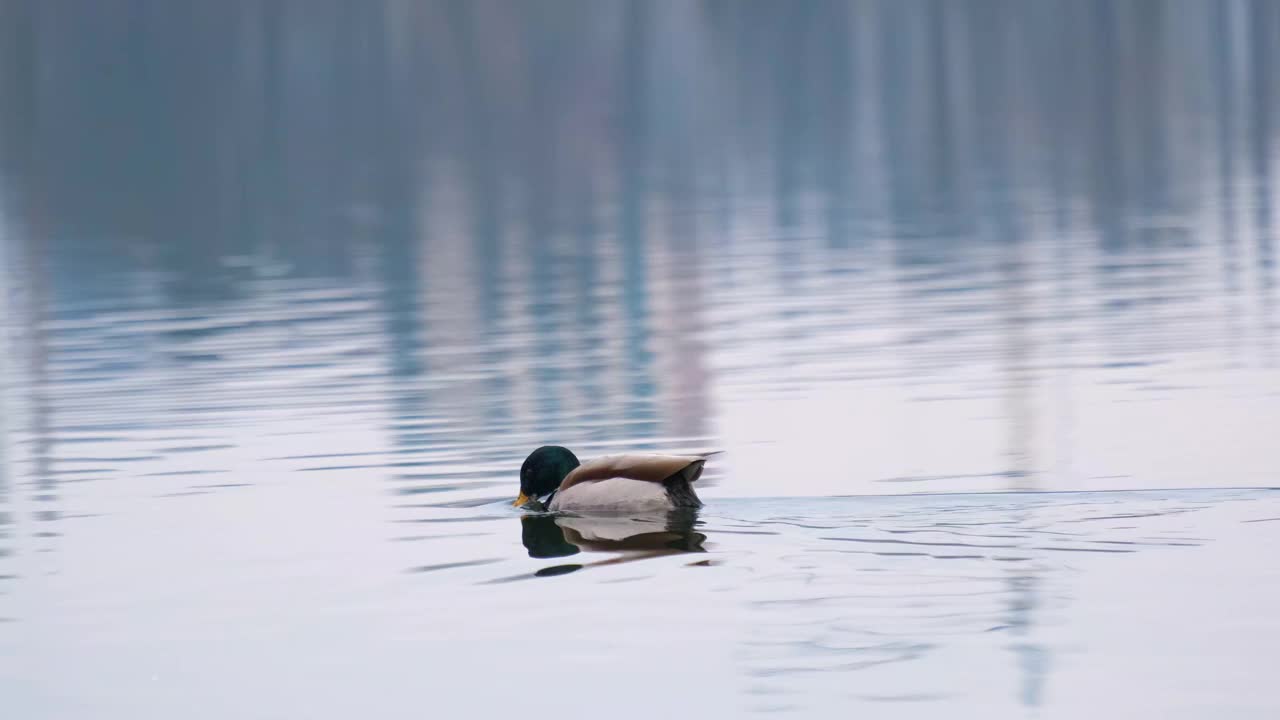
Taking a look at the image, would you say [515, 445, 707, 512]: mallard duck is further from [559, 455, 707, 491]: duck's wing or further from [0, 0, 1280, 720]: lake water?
[0, 0, 1280, 720]: lake water

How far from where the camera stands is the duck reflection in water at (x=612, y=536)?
14625mm

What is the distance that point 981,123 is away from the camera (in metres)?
78.4

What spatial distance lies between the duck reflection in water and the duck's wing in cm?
25

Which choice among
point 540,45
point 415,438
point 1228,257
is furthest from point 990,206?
point 540,45

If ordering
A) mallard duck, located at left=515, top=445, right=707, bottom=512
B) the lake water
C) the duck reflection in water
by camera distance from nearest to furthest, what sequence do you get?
the lake water, the duck reflection in water, mallard duck, located at left=515, top=445, right=707, bottom=512

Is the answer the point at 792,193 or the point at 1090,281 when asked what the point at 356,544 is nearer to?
the point at 1090,281

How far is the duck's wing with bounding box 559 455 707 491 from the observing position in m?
15.6

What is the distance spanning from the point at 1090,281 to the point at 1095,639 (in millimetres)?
19494

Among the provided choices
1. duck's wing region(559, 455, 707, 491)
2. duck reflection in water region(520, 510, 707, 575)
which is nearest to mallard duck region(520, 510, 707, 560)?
duck reflection in water region(520, 510, 707, 575)

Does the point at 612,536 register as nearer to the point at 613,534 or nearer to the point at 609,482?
the point at 613,534

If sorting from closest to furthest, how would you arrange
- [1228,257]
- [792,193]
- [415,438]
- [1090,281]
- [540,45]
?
1. [415,438]
2. [1090,281]
3. [1228,257]
4. [792,193]
5. [540,45]

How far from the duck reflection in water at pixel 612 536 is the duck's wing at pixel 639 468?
253 millimetres

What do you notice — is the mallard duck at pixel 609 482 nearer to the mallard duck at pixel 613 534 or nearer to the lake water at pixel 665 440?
the mallard duck at pixel 613 534

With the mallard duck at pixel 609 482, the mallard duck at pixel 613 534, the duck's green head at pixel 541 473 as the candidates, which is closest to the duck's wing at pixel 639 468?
the mallard duck at pixel 609 482
